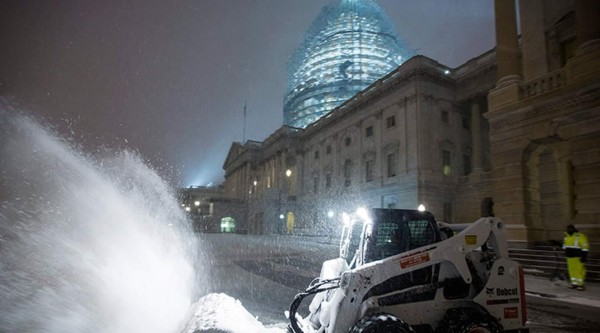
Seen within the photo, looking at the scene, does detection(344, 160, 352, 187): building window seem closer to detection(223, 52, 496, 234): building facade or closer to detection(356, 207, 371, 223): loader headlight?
detection(223, 52, 496, 234): building facade

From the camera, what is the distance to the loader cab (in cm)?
438

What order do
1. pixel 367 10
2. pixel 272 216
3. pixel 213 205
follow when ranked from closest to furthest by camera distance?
pixel 272 216
pixel 213 205
pixel 367 10

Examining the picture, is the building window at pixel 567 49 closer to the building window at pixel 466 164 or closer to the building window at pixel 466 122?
the building window at pixel 466 164

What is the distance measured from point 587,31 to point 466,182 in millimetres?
21152

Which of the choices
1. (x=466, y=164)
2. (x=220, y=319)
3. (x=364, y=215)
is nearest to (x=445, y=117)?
(x=466, y=164)

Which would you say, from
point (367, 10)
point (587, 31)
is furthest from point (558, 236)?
point (367, 10)

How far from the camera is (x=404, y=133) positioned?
35.6 meters

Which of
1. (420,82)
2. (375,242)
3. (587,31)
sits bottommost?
(375,242)

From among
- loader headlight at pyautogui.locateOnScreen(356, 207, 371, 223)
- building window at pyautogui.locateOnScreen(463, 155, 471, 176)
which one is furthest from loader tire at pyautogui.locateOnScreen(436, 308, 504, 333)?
building window at pyautogui.locateOnScreen(463, 155, 471, 176)

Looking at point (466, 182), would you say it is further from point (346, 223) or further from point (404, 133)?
point (346, 223)

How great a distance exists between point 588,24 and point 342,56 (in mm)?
56887

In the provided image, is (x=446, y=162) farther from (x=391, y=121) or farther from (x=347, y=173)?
(x=347, y=173)

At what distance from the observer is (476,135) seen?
109ft

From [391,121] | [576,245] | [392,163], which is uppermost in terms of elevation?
[391,121]
